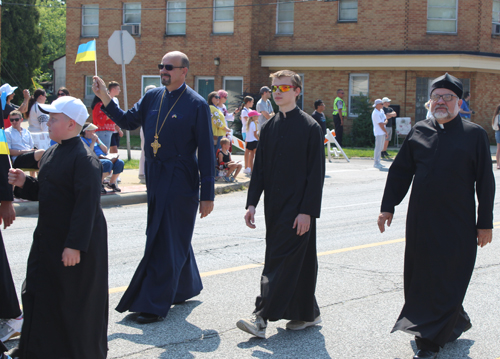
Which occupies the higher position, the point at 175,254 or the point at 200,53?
the point at 200,53

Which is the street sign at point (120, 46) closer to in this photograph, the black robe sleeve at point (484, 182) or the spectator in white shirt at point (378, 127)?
the spectator in white shirt at point (378, 127)

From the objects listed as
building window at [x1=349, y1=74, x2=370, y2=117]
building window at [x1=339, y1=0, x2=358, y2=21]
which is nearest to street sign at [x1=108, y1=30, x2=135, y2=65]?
building window at [x1=349, y1=74, x2=370, y2=117]

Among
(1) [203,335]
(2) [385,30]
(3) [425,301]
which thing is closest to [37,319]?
(1) [203,335]

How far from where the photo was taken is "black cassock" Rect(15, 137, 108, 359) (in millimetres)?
3783

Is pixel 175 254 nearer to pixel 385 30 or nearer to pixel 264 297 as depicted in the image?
pixel 264 297

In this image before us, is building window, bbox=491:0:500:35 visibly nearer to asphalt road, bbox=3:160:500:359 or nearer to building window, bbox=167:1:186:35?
building window, bbox=167:1:186:35

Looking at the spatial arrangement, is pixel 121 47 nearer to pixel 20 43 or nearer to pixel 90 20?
pixel 90 20

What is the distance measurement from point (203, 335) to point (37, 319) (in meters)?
1.45

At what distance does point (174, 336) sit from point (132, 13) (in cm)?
2626

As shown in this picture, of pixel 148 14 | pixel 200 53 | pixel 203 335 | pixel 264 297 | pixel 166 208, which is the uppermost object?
pixel 148 14

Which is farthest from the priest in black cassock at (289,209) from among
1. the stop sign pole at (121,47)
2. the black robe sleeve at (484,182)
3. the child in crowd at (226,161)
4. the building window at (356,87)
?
the building window at (356,87)

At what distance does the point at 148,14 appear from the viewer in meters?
28.5

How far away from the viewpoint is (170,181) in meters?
5.29

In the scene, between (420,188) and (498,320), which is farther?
(498,320)
